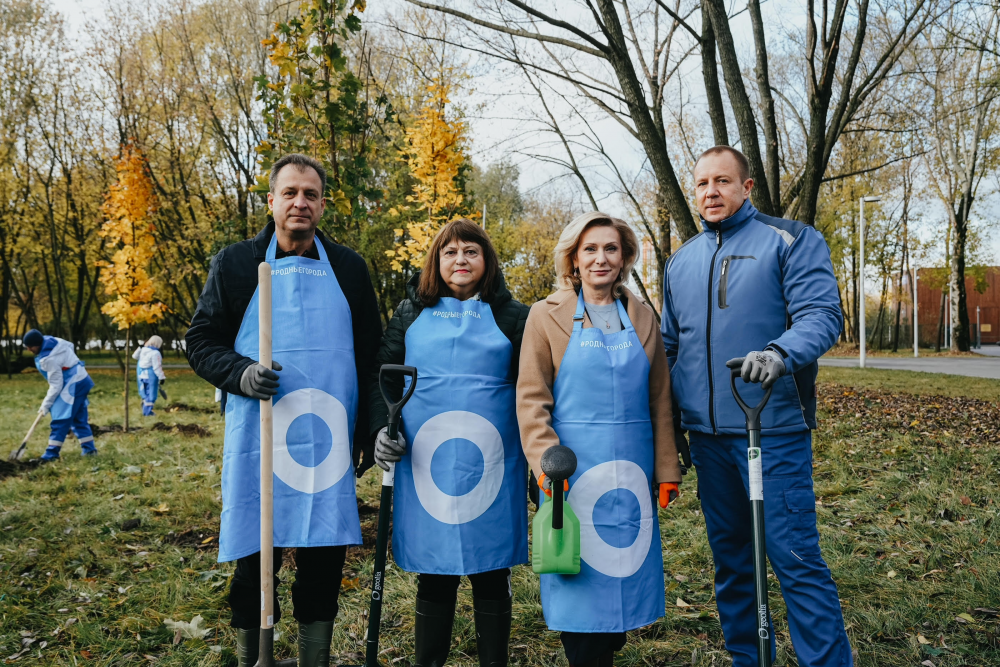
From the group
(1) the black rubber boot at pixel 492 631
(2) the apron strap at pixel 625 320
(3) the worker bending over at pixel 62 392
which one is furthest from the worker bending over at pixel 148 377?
(2) the apron strap at pixel 625 320

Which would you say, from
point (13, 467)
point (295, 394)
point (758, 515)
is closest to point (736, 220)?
point (758, 515)

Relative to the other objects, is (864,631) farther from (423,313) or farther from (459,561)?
(423,313)

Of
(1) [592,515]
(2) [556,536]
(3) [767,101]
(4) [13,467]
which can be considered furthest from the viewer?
(4) [13,467]

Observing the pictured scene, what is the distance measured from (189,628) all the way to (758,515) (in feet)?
10.2

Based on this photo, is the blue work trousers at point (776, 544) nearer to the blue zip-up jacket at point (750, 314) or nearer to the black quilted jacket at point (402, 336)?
the blue zip-up jacket at point (750, 314)

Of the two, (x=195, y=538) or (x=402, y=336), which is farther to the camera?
(x=195, y=538)

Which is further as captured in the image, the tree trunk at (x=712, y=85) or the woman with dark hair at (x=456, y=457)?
the tree trunk at (x=712, y=85)

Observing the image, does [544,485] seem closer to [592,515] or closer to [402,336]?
[592,515]

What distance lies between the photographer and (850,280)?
37.0 metres

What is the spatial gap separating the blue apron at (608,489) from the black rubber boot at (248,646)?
1.32m

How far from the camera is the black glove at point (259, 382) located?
2.61 m

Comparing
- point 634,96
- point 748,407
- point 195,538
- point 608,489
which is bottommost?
point 195,538

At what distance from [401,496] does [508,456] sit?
1.61 feet

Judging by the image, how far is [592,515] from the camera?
2564mm
